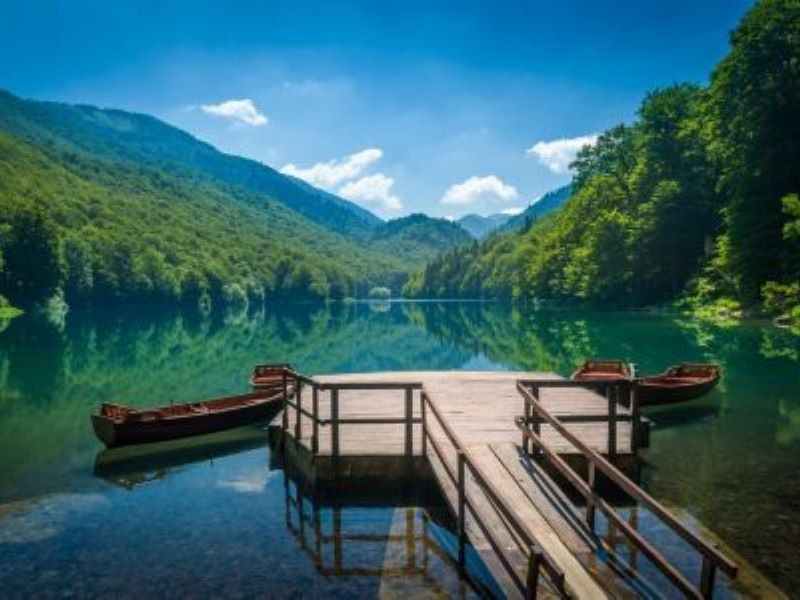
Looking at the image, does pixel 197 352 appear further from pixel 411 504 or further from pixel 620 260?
pixel 620 260

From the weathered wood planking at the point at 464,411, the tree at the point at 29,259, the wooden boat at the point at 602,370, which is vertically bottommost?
the weathered wood planking at the point at 464,411

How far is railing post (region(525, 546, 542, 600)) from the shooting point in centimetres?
710

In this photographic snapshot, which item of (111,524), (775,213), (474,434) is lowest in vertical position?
(111,524)

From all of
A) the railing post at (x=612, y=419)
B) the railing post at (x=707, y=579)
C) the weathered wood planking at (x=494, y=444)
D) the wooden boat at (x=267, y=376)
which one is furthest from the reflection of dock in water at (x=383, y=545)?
the wooden boat at (x=267, y=376)

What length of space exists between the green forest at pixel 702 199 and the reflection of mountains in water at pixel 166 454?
44.2m

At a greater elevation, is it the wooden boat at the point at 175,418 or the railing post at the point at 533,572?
the railing post at the point at 533,572

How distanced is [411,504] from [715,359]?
28849 mm

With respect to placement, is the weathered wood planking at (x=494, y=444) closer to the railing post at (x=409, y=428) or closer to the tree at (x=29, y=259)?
the railing post at (x=409, y=428)

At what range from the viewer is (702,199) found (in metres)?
83.1

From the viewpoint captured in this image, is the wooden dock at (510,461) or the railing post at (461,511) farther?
the railing post at (461,511)

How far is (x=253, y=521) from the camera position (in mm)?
13656

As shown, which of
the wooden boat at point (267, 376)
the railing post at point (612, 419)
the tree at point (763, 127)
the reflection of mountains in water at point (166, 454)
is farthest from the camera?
the tree at point (763, 127)

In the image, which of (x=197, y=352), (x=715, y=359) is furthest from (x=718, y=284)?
(x=197, y=352)

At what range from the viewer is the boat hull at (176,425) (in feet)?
62.8
